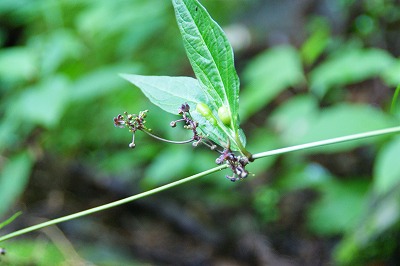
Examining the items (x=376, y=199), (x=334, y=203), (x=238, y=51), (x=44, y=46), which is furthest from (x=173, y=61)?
(x=376, y=199)

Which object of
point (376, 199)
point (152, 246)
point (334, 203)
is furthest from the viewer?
point (152, 246)

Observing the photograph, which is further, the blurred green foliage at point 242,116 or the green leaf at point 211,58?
the blurred green foliage at point 242,116

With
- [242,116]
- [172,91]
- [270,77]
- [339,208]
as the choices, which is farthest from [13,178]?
[172,91]

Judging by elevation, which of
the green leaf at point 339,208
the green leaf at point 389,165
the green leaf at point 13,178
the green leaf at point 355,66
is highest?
the green leaf at point 355,66

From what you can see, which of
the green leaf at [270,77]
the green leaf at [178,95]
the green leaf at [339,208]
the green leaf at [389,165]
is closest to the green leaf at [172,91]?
the green leaf at [178,95]

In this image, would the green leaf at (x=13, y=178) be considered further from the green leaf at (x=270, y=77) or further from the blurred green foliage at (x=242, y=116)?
the green leaf at (x=270, y=77)

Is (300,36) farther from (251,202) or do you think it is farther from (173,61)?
(251,202)
